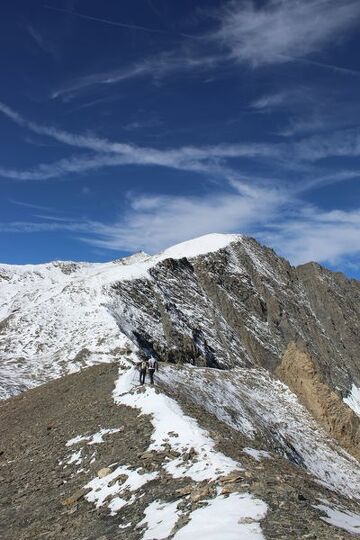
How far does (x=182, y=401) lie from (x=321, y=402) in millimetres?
23043

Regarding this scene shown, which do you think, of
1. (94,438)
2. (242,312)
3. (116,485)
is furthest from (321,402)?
(116,485)

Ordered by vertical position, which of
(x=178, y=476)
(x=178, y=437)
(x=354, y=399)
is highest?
(x=178, y=437)

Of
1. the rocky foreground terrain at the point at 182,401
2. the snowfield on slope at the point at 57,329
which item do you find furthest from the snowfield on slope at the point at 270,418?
the snowfield on slope at the point at 57,329

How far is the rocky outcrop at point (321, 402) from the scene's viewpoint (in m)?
36.6

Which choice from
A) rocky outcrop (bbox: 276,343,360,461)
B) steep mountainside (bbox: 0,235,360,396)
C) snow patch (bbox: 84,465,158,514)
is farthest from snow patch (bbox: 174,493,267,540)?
rocky outcrop (bbox: 276,343,360,461)

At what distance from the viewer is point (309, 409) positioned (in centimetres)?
3922

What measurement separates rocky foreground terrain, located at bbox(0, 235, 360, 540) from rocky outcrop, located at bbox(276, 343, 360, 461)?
14 cm

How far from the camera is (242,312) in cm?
6081

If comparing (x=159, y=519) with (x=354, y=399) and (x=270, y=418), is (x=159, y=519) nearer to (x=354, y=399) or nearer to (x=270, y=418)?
(x=270, y=418)

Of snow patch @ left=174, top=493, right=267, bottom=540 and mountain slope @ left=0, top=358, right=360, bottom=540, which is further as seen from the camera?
mountain slope @ left=0, top=358, right=360, bottom=540

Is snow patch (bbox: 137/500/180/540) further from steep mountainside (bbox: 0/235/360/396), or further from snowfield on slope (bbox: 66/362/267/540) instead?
steep mountainside (bbox: 0/235/360/396)

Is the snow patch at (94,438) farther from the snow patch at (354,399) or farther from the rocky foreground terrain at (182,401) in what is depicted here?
the snow patch at (354,399)

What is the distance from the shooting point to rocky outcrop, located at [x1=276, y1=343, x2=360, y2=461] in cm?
3662

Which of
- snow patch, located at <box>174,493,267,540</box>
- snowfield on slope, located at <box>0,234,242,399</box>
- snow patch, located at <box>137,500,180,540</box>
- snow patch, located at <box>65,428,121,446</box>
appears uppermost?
snowfield on slope, located at <box>0,234,242,399</box>
